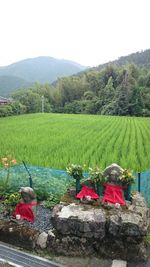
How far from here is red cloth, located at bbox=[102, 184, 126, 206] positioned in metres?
4.75

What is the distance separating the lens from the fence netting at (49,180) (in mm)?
5582

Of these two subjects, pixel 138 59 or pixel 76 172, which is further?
pixel 138 59

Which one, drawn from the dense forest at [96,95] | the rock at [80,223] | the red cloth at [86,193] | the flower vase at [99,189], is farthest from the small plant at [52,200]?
the dense forest at [96,95]

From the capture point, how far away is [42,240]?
4363 mm

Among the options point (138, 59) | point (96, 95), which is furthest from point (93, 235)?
point (138, 59)

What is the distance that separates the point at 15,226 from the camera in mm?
4609

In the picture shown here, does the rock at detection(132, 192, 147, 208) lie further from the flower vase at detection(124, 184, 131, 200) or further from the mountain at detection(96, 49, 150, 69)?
the mountain at detection(96, 49, 150, 69)

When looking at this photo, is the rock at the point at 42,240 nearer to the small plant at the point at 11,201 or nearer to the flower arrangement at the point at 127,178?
the small plant at the point at 11,201

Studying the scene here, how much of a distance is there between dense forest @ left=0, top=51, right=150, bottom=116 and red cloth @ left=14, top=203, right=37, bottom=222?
27256 mm

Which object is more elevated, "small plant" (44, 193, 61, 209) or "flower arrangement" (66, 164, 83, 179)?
"flower arrangement" (66, 164, 83, 179)

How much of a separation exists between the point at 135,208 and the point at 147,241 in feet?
1.54

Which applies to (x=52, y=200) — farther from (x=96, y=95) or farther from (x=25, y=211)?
(x=96, y=95)

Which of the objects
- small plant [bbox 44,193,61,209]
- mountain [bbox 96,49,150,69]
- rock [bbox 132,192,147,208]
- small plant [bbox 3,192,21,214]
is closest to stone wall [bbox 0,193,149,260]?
rock [bbox 132,192,147,208]

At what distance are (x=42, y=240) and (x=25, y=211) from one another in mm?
732
